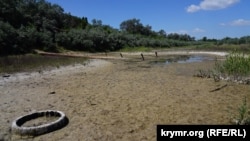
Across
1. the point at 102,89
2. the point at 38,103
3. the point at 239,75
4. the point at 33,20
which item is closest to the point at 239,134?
the point at 38,103

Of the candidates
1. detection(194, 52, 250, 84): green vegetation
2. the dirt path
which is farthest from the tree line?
detection(194, 52, 250, 84): green vegetation

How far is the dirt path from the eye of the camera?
787 cm

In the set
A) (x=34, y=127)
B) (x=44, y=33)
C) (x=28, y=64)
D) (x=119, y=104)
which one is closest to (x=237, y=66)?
(x=119, y=104)

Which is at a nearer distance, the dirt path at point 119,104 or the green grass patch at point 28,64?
the dirt path at point 119,104

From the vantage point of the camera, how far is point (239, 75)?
48.5 ft

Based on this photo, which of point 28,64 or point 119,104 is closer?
point 119,104

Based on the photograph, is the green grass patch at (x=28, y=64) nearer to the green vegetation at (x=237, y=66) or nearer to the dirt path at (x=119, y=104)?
the dirt path at (x=119, y=104)

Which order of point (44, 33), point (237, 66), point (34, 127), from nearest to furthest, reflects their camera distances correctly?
1. point (34, 127)
2. point (237, 66)
3. point (44, 33)

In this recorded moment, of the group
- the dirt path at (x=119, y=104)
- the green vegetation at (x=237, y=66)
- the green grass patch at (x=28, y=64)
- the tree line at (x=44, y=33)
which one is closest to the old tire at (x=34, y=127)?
the dirt path at (x=119, y=104)

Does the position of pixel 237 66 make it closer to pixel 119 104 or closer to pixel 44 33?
pixel 119 104

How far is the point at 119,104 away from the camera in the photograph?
10516mm

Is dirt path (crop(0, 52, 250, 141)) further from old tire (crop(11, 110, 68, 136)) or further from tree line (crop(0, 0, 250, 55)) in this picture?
tree line (crop(0, 0, 250, 55))

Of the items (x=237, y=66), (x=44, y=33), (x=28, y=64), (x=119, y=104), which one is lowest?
(x=119, y=104)

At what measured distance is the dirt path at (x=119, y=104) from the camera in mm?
7867
